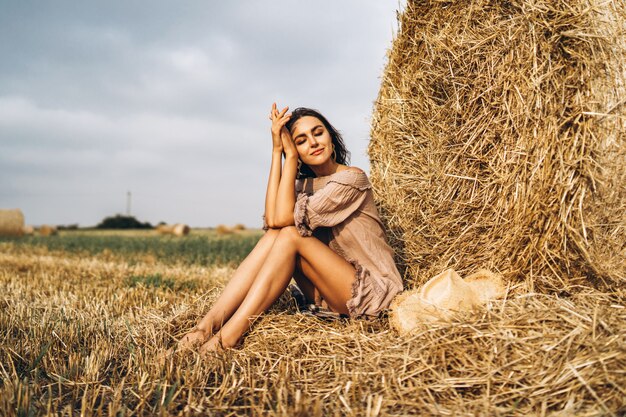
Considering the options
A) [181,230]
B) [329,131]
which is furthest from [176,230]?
[329,131]

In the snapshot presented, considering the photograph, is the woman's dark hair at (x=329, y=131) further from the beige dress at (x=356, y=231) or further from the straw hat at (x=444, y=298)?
the straw hat at (x=444, y=298)

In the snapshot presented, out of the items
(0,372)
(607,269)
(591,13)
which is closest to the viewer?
(0,372)

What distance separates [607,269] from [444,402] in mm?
1556

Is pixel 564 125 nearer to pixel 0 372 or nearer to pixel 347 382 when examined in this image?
pixel 347 382

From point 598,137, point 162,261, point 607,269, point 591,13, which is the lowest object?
point 162,261

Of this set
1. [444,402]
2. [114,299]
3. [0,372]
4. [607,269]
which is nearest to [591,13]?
[607,269]

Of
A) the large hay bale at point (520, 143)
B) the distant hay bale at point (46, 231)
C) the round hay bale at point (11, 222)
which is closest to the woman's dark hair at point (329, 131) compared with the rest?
the large hay bale at point (520, 143)

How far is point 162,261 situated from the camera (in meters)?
8.86

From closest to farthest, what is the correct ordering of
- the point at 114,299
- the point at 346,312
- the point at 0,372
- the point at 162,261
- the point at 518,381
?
1. the point at 518,381
2. the point at 0,372
3. the point at 346,312
4. the point at 114,299
5. the point at 162,261

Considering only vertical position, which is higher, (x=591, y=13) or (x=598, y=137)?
(x=591, y=13)

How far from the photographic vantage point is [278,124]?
3.47 metres

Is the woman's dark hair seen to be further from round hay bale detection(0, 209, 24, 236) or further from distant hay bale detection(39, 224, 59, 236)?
distant hay bale detection(39, 224, 59, 236)

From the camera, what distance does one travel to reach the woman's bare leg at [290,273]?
3217mm

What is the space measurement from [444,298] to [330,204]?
37.3 inches
